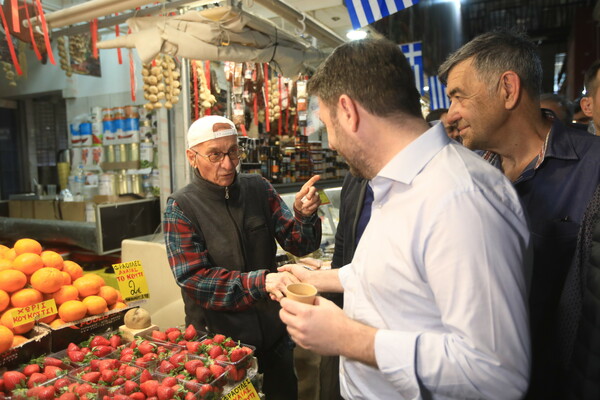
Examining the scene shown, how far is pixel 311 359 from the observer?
8.40 feet

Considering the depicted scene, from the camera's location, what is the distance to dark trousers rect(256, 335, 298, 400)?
255cm

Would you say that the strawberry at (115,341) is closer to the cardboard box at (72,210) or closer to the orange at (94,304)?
the orange at (94,304)

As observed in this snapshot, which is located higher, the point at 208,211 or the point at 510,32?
the point at 510,32

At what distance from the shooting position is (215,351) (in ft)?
5.88

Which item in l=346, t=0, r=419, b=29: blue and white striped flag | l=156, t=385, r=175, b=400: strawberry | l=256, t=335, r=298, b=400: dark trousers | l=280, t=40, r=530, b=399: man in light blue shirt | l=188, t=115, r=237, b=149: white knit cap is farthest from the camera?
l=346, t=0, r=419, b=29: blue and white striped flag

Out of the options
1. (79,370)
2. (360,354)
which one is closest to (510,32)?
(360,354)

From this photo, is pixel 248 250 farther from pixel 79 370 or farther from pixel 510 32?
pixel 510 32

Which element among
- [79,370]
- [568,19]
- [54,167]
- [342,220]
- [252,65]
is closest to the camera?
[79,370]

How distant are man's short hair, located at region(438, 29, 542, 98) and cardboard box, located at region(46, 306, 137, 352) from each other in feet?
6.98

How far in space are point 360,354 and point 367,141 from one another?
1.97 ft

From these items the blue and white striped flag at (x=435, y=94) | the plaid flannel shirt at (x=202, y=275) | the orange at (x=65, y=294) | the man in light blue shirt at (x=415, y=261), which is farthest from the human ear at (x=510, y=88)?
the blue and white striped flag at (x=435, y=94)

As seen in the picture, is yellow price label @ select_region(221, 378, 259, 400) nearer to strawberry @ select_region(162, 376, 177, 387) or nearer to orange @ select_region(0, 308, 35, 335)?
strawberry @ select_region(162, 376, 177, 387)

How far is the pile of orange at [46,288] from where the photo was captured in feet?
6.45

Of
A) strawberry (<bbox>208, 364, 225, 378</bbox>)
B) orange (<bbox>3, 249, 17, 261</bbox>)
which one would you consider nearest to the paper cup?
strawberry (<bbox>208, 364, 225, 378</bbox>)
